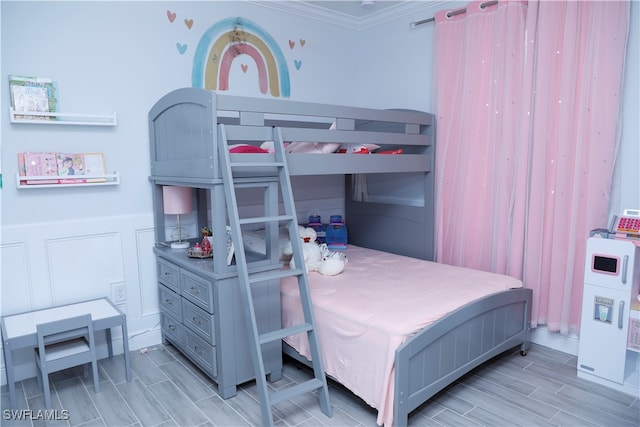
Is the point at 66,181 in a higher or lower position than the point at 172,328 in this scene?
higher

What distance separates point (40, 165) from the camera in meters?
2.62

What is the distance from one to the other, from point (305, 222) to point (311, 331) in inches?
72.1

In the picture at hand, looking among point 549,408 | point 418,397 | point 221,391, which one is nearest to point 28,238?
point 221,391

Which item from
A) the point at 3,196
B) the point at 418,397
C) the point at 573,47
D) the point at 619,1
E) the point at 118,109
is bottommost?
the point at 418,397

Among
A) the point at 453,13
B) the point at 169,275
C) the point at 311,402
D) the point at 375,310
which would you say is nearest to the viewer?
the point at 375,310

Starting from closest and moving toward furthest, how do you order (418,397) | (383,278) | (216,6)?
(418,397) → (383,278) → (216,6)

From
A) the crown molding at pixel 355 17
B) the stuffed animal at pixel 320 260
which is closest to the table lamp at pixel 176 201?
the stuffed animal at pixel 320 260

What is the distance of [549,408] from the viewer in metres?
2.30

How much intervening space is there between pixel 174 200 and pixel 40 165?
2.63 feet

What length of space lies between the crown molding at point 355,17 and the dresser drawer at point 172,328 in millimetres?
2528

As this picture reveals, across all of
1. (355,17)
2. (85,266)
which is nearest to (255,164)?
(85,266)

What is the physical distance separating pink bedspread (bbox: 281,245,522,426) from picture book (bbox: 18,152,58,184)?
158cm

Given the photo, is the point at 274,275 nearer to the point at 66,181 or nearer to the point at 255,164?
the point at 255,164

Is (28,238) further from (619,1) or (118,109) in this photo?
(619,1)
